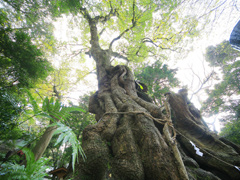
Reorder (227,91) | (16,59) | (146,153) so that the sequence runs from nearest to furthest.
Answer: (146,153)
(16,59)
(227,91)

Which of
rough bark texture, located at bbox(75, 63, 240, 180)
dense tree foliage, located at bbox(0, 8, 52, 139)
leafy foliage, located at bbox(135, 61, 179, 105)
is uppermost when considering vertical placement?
leafy foliage, located at bbox(135, 61, 179, 105)

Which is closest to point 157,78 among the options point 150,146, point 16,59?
point 150,146

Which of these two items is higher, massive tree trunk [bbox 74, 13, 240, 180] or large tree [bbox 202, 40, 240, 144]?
large tree [bbox 202, 40, 240, 144]

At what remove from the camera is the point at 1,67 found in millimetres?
3027

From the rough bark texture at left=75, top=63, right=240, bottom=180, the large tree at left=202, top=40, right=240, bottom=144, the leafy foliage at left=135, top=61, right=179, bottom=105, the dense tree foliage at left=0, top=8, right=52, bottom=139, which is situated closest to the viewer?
the rough bark texture at left=75, top=63, right=240, bottom=180

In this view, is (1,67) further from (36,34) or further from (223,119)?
(223,119)

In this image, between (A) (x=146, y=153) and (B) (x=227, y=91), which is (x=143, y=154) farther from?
(B) (x=227, y=91)

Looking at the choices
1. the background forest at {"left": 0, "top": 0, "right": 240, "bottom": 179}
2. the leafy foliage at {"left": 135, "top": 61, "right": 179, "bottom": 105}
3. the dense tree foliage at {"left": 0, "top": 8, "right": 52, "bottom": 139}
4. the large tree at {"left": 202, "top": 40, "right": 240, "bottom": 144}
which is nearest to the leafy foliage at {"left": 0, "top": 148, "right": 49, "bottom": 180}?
the background forest at {"left": 0, "top": 0, "right": 240, "bottom": 179}

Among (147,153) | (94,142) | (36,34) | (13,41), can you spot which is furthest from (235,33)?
(36,34)

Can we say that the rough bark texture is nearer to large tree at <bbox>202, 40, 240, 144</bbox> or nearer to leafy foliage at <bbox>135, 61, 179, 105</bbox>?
leafy foliage at <bbox>135, 61, 179, 105</bbox>

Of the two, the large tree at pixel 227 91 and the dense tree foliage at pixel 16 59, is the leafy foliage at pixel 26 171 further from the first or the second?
the large tree at pixel 227 91

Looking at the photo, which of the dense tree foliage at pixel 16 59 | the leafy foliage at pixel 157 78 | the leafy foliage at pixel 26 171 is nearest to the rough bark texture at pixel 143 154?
the leafy foliage at pixel 26 171

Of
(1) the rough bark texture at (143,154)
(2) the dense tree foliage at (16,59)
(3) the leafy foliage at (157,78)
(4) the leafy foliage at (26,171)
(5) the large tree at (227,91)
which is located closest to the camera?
(4) the leafy foliage at (26,171)

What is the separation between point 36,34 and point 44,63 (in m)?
2.45
